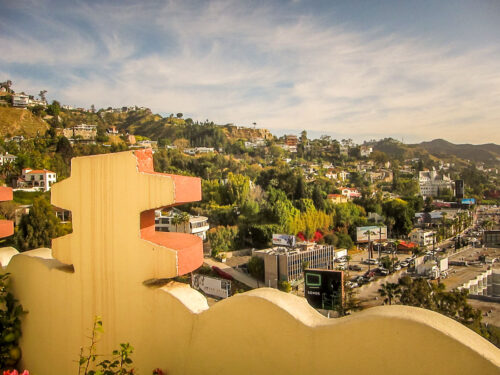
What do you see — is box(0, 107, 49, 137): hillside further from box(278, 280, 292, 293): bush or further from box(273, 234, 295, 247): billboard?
box(278, 280, 292, 293): bush

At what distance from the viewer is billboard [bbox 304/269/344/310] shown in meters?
19.9

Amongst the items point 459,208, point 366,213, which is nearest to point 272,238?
point 366,213

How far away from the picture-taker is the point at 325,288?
20234 mm

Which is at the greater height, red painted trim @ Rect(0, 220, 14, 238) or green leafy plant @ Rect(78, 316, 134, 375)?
red painted trim @ Rect(0, 220, 14, 238)

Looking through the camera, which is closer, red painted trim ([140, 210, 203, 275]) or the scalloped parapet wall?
the scalloped parapet wall

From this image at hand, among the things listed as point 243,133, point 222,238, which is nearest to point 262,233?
A: point 222,238

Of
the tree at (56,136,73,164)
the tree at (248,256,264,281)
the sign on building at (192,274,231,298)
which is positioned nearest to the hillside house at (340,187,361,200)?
the tree at (248,256,264,281)

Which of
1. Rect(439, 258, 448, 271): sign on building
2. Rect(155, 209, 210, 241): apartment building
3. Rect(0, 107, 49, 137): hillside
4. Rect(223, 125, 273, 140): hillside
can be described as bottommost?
Rect(439, 258, 448, 271): sign on building

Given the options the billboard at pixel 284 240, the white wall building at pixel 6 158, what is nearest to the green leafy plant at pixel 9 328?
the billboard at pixel 284 240

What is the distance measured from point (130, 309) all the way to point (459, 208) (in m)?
74.0

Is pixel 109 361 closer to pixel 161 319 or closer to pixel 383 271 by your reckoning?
pixel 161 319

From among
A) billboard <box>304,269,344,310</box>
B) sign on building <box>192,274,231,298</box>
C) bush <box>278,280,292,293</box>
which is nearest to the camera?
billboard <box>304,269,344,310</box>

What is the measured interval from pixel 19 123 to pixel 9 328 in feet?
211

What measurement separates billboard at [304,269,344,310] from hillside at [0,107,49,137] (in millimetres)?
50982
